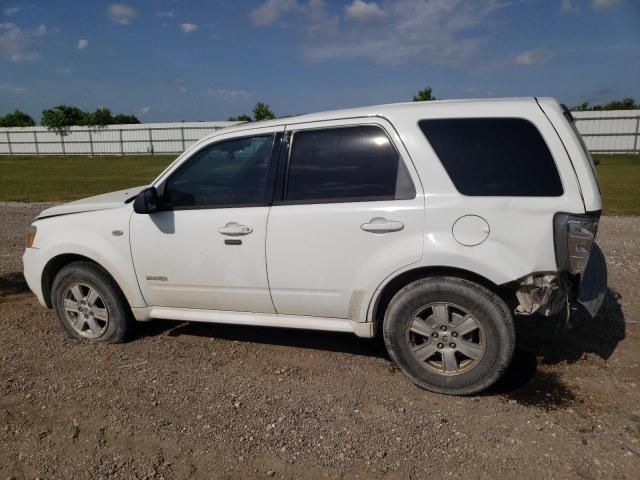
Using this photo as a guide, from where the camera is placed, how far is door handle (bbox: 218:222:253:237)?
12.7ft

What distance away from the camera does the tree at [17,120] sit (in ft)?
201

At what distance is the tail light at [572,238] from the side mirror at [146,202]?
288cm

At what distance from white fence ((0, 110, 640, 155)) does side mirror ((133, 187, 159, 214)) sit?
113 feet

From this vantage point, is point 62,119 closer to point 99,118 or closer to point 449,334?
point 99,118

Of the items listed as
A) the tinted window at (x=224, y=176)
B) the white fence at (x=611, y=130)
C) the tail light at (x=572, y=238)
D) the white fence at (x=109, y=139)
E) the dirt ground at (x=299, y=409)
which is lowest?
the dirt ground at (x=299, y=409)

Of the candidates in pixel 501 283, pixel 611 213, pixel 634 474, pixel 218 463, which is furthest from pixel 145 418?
pixel 611 213

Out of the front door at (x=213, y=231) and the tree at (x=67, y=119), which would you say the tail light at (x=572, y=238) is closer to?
the front door at (x=213, y=231)

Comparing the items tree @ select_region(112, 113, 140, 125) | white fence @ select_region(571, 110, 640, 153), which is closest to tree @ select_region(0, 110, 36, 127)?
tree @ select_region(112, 113, 140, 125)

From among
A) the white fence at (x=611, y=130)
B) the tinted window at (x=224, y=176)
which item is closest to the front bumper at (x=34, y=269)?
the tinted window at (x=224, y=176)

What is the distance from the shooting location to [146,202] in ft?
13.3

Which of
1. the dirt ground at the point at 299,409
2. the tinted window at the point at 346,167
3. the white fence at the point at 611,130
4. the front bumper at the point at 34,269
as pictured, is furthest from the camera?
the white fence at the point at 611,130

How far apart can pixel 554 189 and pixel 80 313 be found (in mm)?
3977

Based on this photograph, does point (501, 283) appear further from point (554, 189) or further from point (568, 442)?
point (568, 442)

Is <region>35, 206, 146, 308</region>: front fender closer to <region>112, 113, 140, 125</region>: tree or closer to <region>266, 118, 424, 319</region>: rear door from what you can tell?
<region>266, 118, 424, 319</region>: rear door
